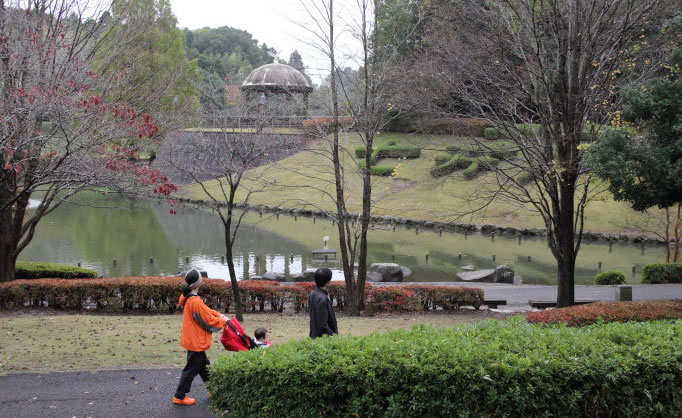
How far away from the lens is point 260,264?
76.4 ft

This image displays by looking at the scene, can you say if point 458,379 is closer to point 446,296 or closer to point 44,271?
point 446,296

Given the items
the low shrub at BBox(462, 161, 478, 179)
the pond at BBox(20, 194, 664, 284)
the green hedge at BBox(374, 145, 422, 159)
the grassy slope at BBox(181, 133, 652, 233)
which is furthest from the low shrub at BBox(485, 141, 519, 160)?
the green hedge at BBox(374, 145, 422, 159)

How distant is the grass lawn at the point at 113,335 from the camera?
7.55 meters

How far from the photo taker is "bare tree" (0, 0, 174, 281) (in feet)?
29.7

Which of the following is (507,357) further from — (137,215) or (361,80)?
(137,215)

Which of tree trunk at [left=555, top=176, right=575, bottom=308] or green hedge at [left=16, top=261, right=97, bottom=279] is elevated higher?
tree trunk at [left=555, top=176, right=575, bottom=308]

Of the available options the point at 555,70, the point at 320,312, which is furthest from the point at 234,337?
the point at 555,70

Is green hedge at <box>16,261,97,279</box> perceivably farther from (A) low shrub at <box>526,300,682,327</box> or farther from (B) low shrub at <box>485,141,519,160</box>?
(A) low shrub at <box>526,300,682,327</box>

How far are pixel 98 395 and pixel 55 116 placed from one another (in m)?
4.64

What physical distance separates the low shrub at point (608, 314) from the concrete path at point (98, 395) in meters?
5.05

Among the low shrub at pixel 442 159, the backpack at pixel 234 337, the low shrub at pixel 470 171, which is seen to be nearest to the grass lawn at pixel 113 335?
the backpack at pixel 234 337

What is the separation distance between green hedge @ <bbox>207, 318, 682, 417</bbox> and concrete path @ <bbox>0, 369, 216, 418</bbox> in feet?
4.14

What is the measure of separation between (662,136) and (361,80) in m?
6.90

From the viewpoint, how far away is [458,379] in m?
4.53
